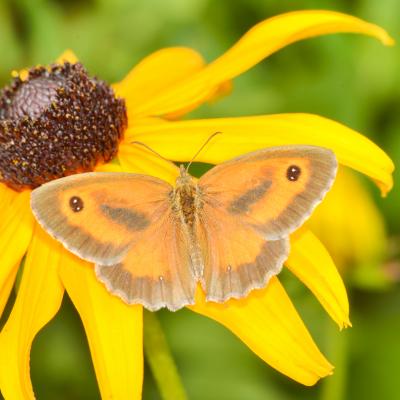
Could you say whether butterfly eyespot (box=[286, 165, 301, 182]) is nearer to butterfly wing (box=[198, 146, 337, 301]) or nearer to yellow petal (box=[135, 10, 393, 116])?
butterfly wing (box=[198, 146, 337, 301])

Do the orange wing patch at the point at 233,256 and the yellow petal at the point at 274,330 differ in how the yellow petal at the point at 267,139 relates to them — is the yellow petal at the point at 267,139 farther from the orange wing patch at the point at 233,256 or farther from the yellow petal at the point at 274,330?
the yellow petal at the point at 274,330

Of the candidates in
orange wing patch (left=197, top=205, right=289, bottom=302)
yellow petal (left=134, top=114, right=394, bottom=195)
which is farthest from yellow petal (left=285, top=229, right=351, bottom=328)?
yellow petal (left=134, top=114, right=394, bottom=195)

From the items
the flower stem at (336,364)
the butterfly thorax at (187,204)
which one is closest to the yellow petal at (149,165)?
the butterfly thorax at (187,204)

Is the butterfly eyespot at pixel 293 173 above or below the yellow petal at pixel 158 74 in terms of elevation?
above

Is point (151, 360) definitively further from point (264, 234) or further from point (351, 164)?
point (351, 164)

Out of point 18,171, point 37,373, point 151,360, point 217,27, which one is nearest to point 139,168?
point 18,171
